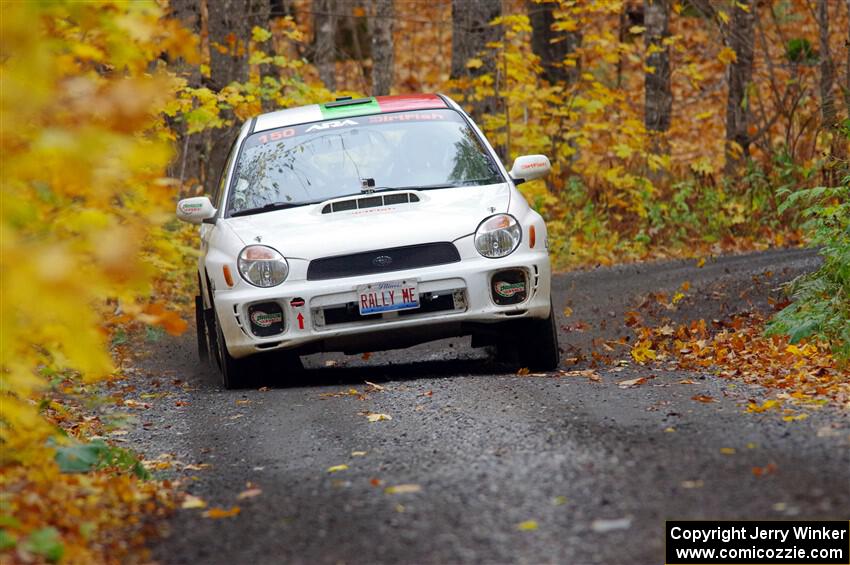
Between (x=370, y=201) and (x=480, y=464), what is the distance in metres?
3.52

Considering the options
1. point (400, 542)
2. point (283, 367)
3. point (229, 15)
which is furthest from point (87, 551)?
point (229, 15)

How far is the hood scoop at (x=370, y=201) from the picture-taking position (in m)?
8.34

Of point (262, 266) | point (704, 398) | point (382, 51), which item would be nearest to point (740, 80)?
point (382, 51)

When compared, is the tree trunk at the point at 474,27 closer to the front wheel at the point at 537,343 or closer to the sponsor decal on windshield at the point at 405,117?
the sponsor decal on windshield at the point at 405,117

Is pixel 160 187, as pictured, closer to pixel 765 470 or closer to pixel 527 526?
pixel 527 526

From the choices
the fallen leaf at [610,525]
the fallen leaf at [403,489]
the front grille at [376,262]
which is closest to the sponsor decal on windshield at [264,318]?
the front grille at [376,262]

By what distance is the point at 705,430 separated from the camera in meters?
5.53

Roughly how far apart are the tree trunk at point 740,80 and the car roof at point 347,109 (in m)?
10.7

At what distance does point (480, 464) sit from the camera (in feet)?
16.9

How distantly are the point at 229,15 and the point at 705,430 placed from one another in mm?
12851

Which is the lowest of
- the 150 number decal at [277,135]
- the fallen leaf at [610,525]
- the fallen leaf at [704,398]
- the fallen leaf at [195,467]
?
the fallen leaf at [704,398]

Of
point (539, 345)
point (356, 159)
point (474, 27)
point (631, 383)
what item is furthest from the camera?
point (474, 27)

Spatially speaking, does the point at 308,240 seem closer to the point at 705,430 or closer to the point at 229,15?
the point at 705,430

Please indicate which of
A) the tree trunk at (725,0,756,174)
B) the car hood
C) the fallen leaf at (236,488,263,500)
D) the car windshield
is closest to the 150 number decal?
the car windshield
